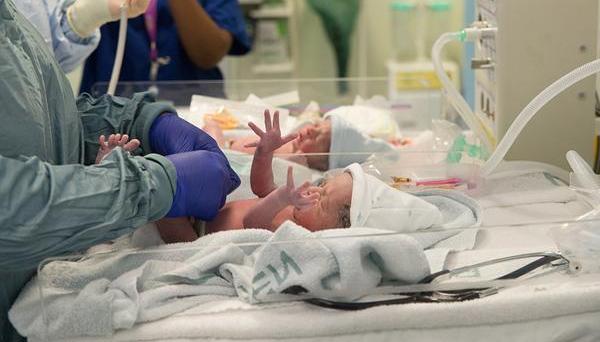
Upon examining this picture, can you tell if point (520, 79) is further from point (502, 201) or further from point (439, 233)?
point (439, 233)

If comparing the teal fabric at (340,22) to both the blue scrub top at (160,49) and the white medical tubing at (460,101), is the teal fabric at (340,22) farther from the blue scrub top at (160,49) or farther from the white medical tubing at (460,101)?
the white medical tubing at (460,101)

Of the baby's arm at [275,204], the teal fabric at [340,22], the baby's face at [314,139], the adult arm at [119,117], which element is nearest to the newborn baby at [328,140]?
the baby's face at [314,139]

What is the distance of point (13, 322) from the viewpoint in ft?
3.20

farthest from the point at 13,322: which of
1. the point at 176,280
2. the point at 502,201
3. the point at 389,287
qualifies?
the point at 502,201

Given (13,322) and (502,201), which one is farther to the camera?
(502,201)

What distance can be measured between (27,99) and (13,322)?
0.84ft

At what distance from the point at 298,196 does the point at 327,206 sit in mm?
63

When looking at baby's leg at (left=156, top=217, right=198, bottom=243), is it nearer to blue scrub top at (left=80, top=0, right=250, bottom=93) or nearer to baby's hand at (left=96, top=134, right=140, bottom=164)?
baby's hand at (left=96, top=134, right=140, bottom=164)

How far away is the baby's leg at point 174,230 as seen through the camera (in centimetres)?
112

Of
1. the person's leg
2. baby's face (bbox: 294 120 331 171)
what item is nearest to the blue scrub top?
the person's leg

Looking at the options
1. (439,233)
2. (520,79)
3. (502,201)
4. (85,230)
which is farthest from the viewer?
(520,79)

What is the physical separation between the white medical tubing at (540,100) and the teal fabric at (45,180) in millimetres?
516

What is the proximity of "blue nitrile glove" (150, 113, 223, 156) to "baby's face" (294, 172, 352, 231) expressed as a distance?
6.5 inches

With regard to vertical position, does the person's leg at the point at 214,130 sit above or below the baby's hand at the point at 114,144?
below
